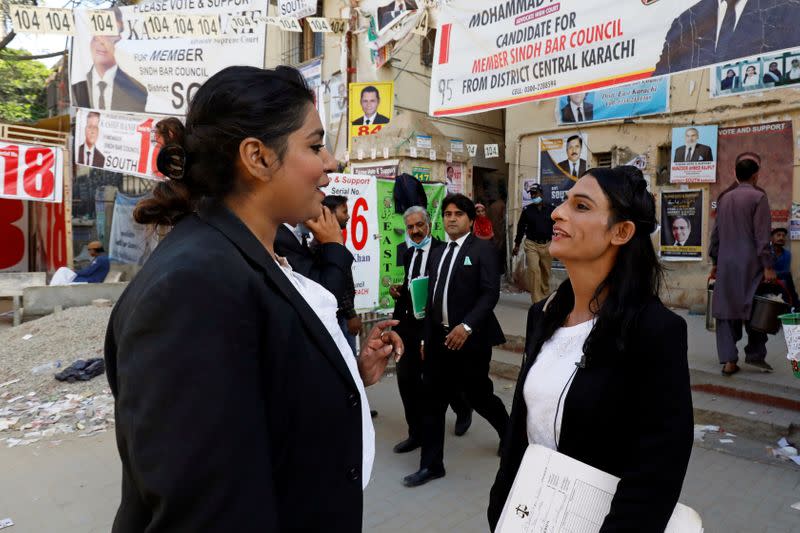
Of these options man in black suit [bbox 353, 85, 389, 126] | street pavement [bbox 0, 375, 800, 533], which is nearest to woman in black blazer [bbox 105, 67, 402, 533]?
street pavement [bbox 0, 375, 800, 533]

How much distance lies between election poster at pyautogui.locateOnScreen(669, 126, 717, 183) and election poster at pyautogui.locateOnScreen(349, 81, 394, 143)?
211 inches

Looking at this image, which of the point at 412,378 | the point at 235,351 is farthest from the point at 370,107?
the point at 235,351

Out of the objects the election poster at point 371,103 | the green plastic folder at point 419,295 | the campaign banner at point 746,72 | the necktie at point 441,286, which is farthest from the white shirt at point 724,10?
the election poster at point 371,103

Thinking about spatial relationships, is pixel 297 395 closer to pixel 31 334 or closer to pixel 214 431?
pixel 214 431

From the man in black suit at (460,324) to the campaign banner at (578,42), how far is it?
1121 millimetres

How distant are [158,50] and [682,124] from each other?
8.75m

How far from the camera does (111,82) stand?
6.01 meters

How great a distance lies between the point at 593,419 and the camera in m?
1.66

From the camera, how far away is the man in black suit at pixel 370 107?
8031 millimetres

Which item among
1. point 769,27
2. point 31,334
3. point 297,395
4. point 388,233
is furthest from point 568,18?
point 31,334

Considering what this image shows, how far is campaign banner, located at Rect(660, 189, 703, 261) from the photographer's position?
9773mm

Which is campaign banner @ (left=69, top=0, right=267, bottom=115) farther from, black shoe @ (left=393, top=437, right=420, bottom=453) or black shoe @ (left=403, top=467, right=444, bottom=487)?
black shoe @ (left=403, top=467, right=444, bottom=487)

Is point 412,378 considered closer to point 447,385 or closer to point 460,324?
point 447,385

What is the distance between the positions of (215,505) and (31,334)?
28.8ft
